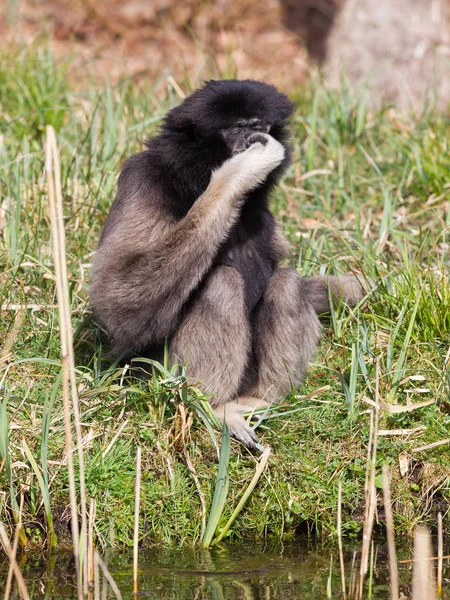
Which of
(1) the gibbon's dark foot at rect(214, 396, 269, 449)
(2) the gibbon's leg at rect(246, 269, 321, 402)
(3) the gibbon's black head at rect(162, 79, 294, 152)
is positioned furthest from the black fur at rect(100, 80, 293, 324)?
(1) the gibbon's dark foot at rect(214, 396, 269, 449)

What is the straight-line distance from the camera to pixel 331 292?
19.2 ft

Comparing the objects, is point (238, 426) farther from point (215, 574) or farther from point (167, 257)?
point (167, 257)

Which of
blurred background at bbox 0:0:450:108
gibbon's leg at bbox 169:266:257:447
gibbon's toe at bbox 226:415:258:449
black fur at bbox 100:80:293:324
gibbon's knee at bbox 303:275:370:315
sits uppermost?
blurred background at bbox 0:0:450:108

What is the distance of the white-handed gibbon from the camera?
4.68 m

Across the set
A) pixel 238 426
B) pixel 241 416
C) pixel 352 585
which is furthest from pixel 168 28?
pixel 352 585

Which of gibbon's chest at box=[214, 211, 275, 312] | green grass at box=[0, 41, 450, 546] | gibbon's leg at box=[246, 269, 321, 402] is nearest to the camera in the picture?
green grass at box=[0, 41, 450, 546]

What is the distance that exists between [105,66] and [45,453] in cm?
981

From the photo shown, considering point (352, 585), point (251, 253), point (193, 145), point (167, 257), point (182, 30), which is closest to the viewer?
point (352, 585)

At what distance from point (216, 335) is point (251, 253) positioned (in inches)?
26.8

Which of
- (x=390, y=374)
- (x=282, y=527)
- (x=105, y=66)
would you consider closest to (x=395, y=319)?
(x=390, y=374)

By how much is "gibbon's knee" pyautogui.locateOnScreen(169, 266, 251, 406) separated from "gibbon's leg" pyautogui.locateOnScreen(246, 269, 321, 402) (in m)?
0.22

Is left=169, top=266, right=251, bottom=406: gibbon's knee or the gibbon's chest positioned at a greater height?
the gibbon's chest

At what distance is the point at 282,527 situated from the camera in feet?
15.3

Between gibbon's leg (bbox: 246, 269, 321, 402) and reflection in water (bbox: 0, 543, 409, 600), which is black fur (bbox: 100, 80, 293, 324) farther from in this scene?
reflection in water (bbox: 0, 543, 409, 600)
